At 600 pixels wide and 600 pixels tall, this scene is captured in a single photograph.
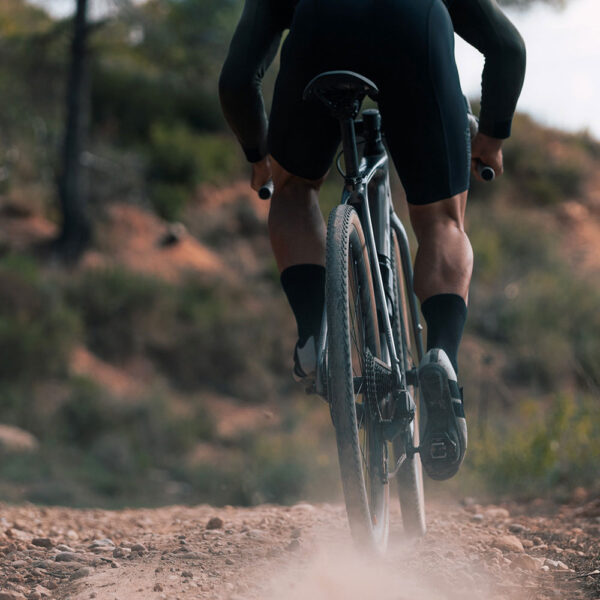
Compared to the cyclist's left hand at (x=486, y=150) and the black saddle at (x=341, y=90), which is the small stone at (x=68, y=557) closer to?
the black saddle at (x=341, y=90)

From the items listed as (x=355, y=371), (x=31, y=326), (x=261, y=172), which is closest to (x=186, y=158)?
(x=31, y=326)

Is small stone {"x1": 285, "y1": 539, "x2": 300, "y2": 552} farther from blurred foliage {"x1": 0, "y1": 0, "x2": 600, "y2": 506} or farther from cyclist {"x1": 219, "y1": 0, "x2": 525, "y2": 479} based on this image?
blurred foliage {"x1": 0, "y1": 0, "x2": 600, "y2": 506}

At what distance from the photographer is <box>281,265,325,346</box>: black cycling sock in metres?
2.65

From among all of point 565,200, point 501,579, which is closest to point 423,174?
point 501,579

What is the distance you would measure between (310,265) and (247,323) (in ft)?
37.3

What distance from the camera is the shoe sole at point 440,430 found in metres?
2.45

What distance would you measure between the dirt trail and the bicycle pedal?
1.20 ft

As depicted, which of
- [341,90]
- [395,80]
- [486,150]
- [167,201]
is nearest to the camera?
[341,90]

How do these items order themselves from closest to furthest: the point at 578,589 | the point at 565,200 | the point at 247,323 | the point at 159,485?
the point at 578,589 < the point at 159,485 < the point at 247,323 < the point at 565,200

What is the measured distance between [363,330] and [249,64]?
3.00 feet

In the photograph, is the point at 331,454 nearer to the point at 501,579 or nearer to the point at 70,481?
the point at 70,481

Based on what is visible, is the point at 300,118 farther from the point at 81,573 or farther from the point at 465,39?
the point at 81,573

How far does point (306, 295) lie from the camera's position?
2.69 meters

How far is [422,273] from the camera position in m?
2.66
